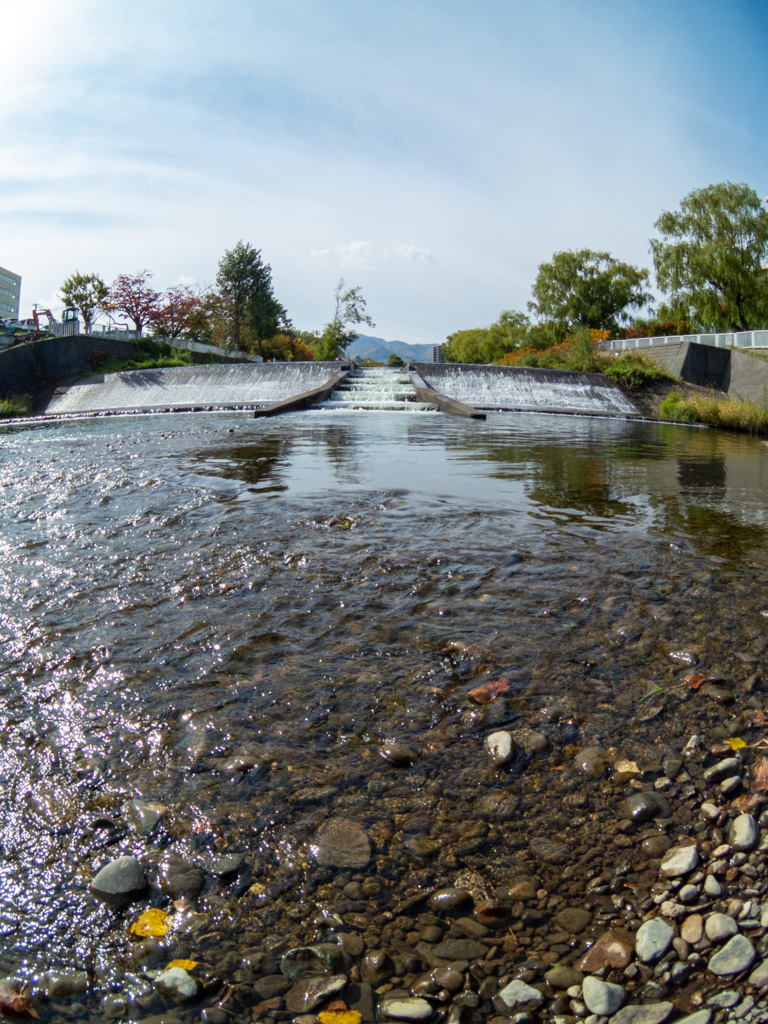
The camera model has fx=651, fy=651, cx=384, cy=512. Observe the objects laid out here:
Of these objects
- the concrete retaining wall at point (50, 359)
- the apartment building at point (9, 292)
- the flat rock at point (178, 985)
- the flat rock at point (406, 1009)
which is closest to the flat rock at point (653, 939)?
the flat rock at point (406, 1009)

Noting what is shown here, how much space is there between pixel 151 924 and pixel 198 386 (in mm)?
24546

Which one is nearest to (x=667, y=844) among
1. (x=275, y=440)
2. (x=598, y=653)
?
(x=598, y=653)

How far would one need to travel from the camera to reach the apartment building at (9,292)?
13675 cm

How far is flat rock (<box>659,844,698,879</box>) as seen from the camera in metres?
1.54

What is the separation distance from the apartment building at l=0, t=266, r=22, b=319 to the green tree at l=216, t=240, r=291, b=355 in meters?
111

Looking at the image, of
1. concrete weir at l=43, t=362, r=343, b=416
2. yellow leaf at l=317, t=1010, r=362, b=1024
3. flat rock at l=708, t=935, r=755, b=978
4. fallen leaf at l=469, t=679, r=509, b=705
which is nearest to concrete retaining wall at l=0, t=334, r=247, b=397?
concrete weir at l=43, t=362, r=343, b=416

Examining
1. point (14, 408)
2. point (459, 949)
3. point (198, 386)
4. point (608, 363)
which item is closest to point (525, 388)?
point (608, 363)

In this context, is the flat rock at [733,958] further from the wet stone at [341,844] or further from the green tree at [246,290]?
the green tree at [246,290]

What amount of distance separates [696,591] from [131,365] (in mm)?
32232

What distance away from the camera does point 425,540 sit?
412 centimetres

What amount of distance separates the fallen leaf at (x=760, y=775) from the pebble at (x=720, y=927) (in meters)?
0.50

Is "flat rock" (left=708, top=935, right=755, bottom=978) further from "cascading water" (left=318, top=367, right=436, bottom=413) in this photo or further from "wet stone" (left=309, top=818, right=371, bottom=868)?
"cascading water" (left=318, top=367, right=436, bottom=413)

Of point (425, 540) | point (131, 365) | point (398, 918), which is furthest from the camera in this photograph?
point (131, 365)

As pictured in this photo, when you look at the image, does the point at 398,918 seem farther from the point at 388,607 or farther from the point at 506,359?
the point at 506,359
